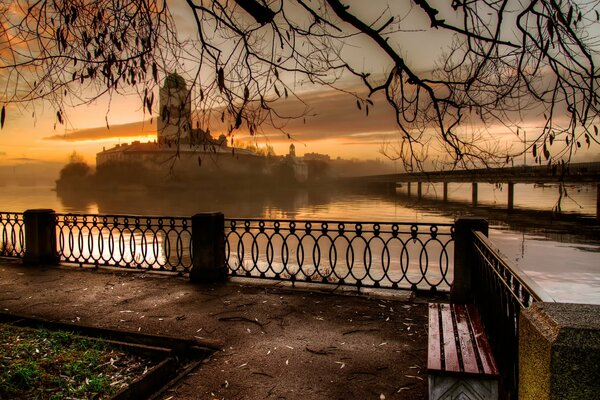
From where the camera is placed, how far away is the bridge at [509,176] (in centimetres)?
508

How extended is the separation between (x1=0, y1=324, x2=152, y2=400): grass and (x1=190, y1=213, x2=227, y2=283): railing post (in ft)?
10.2

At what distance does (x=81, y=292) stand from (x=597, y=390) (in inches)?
323

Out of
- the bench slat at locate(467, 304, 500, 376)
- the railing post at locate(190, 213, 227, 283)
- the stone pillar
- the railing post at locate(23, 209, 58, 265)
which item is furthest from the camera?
the railing post at locate(23, 209, 58, 265)

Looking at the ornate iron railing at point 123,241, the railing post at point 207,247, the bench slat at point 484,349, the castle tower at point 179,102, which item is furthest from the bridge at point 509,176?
the ornate iron railing at point 123,241

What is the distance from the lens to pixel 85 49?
4.24m

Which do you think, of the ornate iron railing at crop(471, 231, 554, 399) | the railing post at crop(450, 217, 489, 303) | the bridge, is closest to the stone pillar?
the ornate iron railing at crop(471, 231, 554, 399)

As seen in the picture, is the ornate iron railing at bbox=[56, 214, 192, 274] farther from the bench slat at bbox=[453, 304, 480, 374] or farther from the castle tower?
the bench slat at bbox=[453, 304, 480, 374]

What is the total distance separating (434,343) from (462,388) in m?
0.52

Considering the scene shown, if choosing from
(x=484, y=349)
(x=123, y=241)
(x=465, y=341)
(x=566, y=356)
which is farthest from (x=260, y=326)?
(x=566, y=356)

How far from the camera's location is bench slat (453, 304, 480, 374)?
305 centimetres

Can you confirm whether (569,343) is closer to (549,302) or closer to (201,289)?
(549,302)

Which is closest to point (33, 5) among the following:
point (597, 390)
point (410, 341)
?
point (597, 390)

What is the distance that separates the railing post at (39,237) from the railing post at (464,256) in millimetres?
9457

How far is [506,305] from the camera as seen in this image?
11.5 ft
